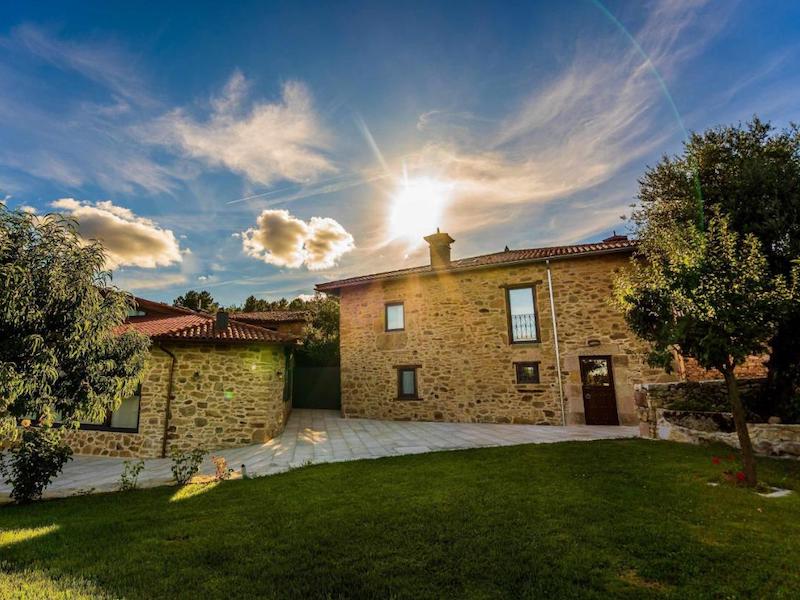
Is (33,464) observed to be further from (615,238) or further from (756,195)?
(615,238)

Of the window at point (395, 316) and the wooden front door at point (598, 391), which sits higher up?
the window at point (395, 316)

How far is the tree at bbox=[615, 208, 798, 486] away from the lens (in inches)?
198

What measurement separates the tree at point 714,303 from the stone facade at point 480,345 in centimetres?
627

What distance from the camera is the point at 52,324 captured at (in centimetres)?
474

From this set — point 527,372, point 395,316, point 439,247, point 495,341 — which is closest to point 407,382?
point 395,316

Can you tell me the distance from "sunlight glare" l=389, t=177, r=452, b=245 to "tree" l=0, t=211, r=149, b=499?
8145 mm

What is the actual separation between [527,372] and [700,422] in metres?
5.05

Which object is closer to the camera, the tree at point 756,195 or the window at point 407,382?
the tree at point 756,195

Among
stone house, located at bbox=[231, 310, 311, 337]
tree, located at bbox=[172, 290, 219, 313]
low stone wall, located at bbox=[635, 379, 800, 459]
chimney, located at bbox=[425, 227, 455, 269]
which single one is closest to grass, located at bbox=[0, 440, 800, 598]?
low stone wall, located at bbox=[635, 379, 800, 459]

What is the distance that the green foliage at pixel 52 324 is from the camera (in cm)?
433

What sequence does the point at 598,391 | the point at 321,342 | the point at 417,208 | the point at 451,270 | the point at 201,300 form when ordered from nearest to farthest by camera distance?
the point at 598,391 → the point at 451,270 → the point at 417,208 → the point at 321,342 → the point at 201,300

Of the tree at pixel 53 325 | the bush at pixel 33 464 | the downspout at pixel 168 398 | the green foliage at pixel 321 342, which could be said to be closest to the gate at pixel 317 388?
the green foliage at pixel 321 342

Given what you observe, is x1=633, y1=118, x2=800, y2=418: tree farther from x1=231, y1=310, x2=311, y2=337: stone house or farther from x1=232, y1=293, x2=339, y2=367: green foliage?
x1=231, y1=310, x2=311, y2=337: stone house

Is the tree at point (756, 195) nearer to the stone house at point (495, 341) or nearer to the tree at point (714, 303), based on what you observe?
the tree at point (714, 303)
